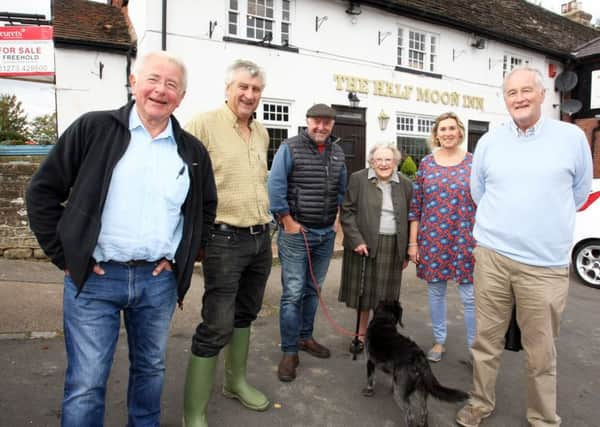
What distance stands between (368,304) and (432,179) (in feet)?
4.00

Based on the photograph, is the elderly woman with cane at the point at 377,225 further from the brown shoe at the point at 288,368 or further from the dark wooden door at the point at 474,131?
the dark wooden door at the point at 474,131

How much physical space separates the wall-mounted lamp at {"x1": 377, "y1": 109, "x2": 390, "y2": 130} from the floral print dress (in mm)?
8665

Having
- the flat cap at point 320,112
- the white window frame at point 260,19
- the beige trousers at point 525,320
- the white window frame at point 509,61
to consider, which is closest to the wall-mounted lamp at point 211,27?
the white window frame at point 260,19

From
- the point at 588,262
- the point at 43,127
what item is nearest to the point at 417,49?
the point at 588,262

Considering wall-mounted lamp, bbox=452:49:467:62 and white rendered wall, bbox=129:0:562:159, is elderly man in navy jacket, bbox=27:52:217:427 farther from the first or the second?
wall-mounted lamp, bbox=452:49:467:62

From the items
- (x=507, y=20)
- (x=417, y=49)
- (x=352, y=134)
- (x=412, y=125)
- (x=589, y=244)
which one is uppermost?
(x=507, y=20)

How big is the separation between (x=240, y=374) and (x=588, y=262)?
6.05 metres

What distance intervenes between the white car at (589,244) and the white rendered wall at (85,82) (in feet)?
31.8

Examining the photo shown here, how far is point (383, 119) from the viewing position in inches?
472

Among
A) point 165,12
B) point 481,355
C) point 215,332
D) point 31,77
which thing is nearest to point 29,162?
point 31,77

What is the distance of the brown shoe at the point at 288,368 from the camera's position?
133 inches

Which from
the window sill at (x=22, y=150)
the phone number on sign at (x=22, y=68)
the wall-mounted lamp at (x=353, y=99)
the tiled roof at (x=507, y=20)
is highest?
the tiled roof at (x=507, y=20)

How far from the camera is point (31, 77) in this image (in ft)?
25.8

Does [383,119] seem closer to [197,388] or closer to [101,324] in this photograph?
[197,388]
